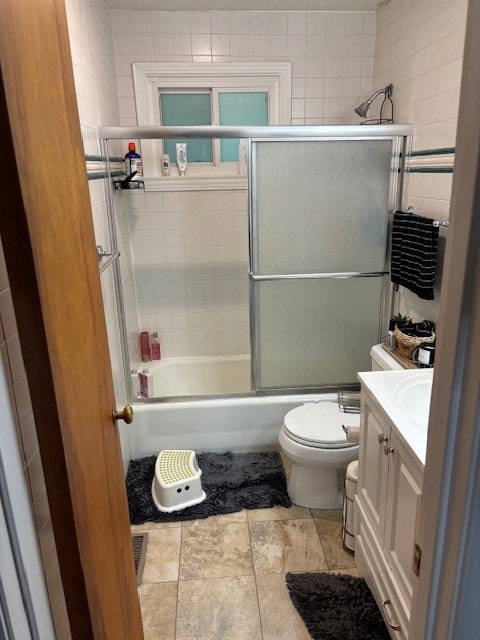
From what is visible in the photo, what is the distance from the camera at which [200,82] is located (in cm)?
287

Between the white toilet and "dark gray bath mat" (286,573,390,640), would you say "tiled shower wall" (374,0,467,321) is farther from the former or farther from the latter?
"dark gray bath mat" (286,573,390,640)

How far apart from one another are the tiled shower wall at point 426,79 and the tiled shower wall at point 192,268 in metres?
1.16

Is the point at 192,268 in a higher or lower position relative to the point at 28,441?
lower

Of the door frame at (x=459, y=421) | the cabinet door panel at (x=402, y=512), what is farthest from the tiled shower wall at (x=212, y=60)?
the door frame at (x=459, y=421)

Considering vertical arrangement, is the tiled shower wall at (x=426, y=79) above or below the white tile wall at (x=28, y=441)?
above

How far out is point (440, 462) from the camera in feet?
2.14

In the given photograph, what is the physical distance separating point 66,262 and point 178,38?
8.17ft

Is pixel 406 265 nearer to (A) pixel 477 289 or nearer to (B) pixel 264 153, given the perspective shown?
(B) pixel 264 153

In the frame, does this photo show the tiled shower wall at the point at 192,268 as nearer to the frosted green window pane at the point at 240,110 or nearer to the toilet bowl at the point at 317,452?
the frosted green window pane at the point at 240,110

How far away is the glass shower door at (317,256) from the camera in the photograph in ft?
7.68

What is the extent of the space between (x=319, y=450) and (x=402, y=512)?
27.3 inches

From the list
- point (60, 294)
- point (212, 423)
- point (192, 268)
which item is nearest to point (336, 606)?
point (212, 423)

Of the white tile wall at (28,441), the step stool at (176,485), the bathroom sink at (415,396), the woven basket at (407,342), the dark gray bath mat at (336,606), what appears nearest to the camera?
the white tile wall at (28,441)

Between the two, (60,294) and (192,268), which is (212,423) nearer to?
(192,268)
